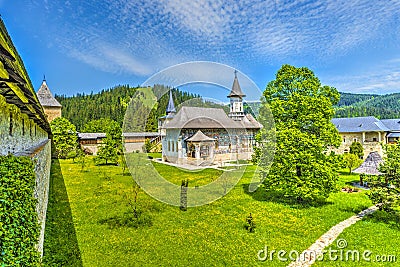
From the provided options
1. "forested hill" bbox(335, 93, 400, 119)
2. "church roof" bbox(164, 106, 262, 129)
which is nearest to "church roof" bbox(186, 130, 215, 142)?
"church roof" bbox(164, 106, 262, 129)

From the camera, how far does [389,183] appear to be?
9.48m

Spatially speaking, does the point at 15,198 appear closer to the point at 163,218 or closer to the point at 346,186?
the point at 163,218

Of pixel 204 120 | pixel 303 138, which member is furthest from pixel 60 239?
pixel 204 120

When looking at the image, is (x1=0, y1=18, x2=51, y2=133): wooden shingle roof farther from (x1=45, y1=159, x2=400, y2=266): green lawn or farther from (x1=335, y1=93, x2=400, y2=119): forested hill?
(x1=335, y1=93, x2=400, y2=119): forested hill

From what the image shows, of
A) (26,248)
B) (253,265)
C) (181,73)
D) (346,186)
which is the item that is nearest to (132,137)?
(181,73)

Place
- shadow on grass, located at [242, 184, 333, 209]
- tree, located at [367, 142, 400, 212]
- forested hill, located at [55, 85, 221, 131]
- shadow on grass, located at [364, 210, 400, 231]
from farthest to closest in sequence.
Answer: forested hill, located at [55, 85, 221, 131] → shadow on grass, located at [242, 184, 333, 209] → shadow on grass, located at [364, 210, 400, 231] → tree, located at [367, 142, 400, 212]

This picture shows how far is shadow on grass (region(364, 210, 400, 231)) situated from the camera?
9305 millimetres

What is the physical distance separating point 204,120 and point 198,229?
62.4 feet

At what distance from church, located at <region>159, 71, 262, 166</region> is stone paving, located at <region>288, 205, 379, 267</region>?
50.6ft

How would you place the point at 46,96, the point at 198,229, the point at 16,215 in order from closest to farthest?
the point at 16,215 → the point at 198,229 → the point at 46,96

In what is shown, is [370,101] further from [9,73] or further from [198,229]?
[9,73]

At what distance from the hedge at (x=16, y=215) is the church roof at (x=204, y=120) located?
22423 millimetres

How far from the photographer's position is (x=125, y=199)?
12.5 m

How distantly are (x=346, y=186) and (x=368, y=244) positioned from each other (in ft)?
29.5
